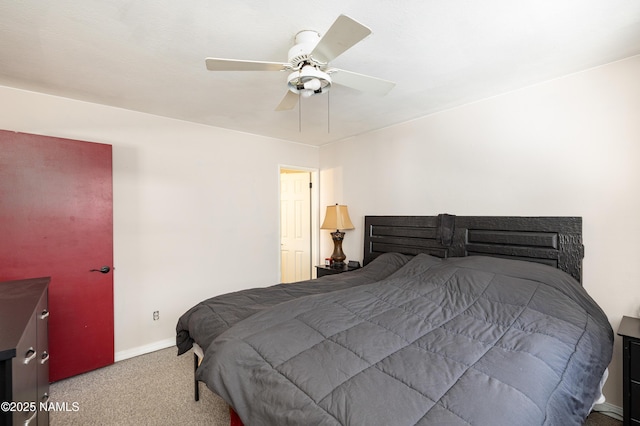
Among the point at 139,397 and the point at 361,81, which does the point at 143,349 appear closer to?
the point at 139,397

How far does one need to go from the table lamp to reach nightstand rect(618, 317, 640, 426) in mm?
2661

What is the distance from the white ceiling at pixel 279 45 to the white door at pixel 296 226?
199 cm

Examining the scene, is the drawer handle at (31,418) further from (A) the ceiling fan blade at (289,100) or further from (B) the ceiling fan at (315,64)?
(A) the ceiling fan blade at (289,100)

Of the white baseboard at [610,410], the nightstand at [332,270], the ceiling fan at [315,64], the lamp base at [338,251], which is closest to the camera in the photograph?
the ceiling fan at [315,64]

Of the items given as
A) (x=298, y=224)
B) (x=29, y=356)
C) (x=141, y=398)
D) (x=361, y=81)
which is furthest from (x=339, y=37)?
(x=298, y=224)

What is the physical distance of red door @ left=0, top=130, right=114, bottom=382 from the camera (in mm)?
2293

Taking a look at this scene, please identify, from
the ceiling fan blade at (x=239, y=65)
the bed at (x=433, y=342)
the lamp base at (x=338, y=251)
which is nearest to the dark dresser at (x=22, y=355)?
the bed at (x=433, y=342)

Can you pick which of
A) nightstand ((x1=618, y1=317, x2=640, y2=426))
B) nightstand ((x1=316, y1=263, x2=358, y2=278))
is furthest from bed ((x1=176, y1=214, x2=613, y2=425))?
nightstand ((x1=316, y1=263, x2=358, y2=278))

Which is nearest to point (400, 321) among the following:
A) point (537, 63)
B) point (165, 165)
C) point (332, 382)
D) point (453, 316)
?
point (453, 316)

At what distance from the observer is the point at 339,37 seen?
1270 mm

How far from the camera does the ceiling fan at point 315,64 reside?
129cm

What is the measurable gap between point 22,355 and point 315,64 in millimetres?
1864

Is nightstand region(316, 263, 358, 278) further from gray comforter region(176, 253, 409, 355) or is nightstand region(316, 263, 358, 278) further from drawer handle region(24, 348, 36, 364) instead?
drawer handle region(24, 348, 36, 364)

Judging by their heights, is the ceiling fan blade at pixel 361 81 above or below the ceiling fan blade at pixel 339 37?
above
